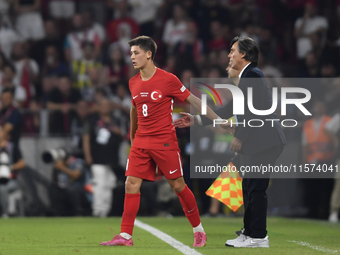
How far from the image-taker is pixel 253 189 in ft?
20.8

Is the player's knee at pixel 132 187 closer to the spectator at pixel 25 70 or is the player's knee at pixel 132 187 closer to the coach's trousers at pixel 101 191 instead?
the coach's trousers at pixel 101 191

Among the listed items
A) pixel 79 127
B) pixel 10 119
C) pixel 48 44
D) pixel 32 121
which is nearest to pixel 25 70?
pixel 48 44

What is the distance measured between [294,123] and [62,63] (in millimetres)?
5902

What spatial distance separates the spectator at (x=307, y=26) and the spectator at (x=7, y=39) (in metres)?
7.09

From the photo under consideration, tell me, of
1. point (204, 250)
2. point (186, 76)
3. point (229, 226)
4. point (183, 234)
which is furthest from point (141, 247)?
point (186, 76)

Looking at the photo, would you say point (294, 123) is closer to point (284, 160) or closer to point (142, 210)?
point (284, 160)

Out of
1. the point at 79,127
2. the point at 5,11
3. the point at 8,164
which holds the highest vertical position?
the point at 5,11

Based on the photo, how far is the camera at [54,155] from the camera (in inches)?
488

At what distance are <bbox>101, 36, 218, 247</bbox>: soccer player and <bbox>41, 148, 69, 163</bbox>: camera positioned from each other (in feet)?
19.8

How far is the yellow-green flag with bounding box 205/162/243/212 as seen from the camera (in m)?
7.80

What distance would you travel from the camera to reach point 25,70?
47.6ft

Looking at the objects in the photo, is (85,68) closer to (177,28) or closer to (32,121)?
(32,121)

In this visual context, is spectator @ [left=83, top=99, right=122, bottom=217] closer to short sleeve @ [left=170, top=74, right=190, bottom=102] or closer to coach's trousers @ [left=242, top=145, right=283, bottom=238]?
short sleeve @ [left=170, top=74, right=190, bottom=102]

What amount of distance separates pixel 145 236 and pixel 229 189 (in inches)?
49.6
